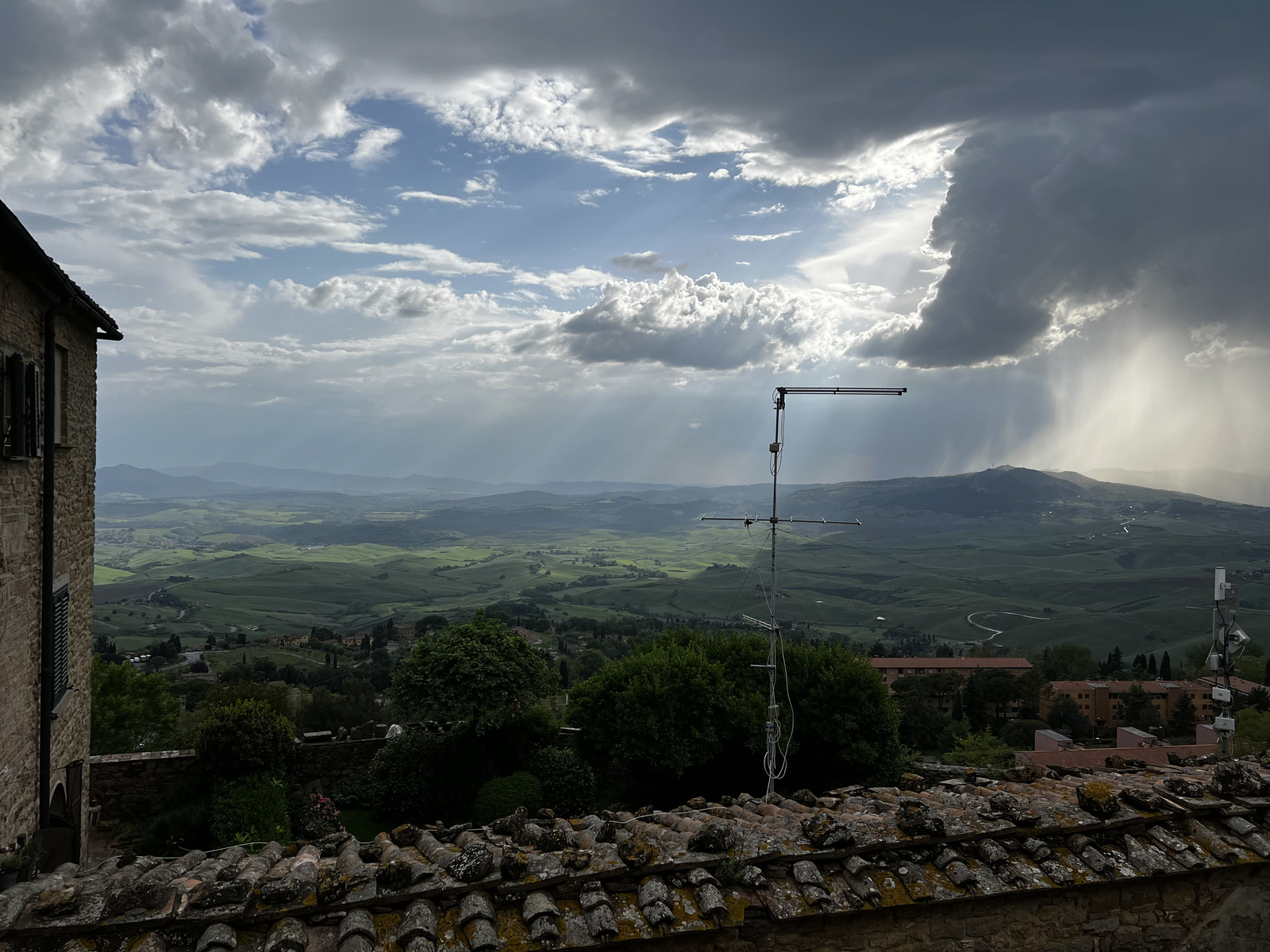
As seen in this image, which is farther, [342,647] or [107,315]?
[342,647]

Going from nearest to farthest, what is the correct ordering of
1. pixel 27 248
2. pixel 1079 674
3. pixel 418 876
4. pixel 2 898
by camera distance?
pixel 2 898 < pixel 418 876 < pixel 27 248 < pixel 1079 674

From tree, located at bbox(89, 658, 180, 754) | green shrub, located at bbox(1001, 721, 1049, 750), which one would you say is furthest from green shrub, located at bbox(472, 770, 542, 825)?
green shrub, located at bbox(1001, 721, 1049, 750)

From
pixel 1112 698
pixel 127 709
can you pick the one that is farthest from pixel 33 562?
pixel 1112 698

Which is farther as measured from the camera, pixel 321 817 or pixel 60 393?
pixel 321 817

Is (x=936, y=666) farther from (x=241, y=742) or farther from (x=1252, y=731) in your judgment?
(x=241, y=742)

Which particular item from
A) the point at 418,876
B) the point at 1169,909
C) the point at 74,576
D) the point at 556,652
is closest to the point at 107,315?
the point at 74,576

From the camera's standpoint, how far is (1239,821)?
203 inches

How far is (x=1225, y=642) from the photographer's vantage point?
10164mm

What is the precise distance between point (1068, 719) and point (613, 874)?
6412 cm

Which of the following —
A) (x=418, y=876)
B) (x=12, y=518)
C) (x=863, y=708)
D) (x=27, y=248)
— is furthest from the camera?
(x=863, y=708)

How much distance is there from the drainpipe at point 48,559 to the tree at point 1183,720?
6592cm

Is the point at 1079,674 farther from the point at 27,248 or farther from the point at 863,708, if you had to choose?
the point at 27,248

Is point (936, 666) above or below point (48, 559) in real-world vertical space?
below

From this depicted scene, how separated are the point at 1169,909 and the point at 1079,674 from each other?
8444 centimetres
